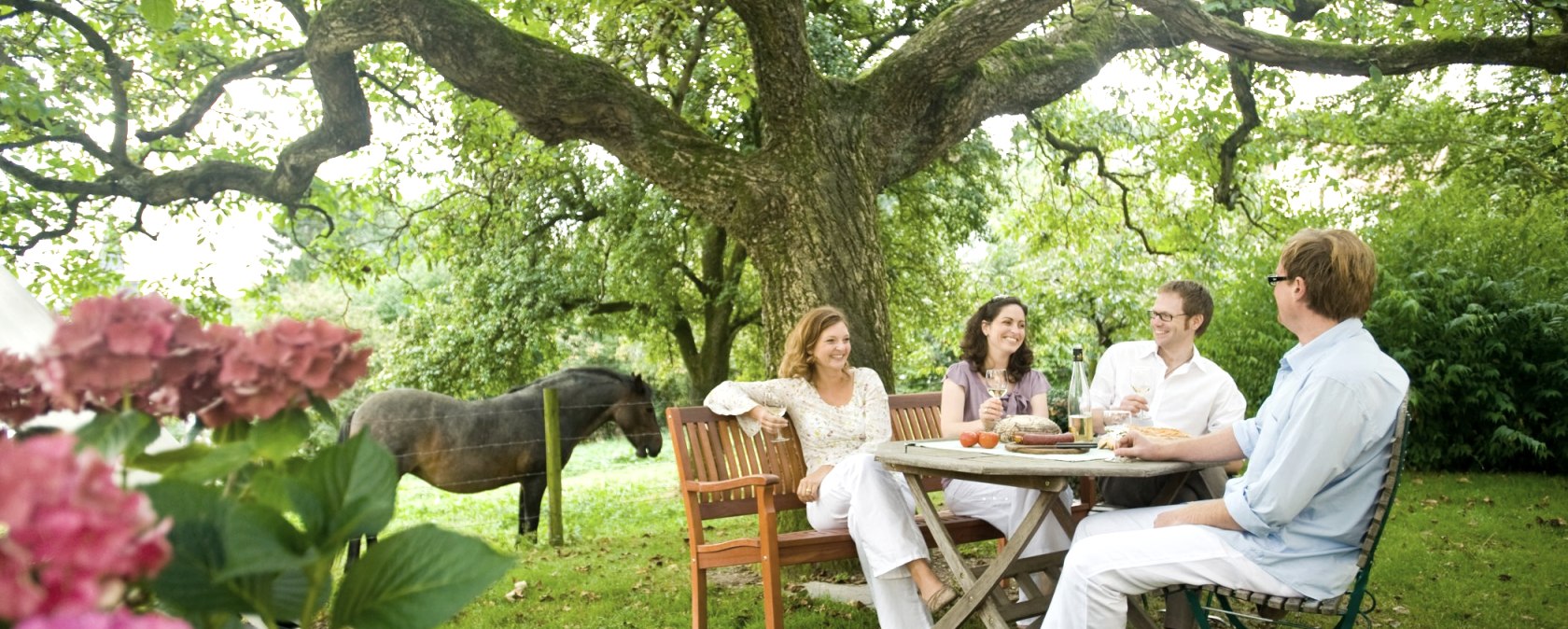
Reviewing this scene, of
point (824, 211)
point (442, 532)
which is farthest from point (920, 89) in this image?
point (442, 532)

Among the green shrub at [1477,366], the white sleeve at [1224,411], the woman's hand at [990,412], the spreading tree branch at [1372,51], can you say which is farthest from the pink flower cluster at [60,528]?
the green shrub at [1477,366]

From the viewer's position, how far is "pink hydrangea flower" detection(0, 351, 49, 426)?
2.61ft

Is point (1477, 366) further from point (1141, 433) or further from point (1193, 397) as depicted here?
point (1141, 433)

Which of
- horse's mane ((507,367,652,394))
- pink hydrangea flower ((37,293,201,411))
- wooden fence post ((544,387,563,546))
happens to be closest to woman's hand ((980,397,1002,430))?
pink hydrangea flower ((37,293,201,411))

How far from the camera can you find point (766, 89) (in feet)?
22.0

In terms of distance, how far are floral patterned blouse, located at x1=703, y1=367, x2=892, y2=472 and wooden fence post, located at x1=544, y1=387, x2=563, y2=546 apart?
379 cm

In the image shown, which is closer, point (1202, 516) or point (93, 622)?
point (93, 622)

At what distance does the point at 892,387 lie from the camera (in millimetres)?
6938

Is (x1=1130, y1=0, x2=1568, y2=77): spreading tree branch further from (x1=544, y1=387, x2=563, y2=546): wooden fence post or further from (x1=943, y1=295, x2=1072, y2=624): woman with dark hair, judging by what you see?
(x1=544, y1=387, x2=563, y2=546): wooden fence post

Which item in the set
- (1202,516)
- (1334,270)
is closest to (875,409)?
(1202,516)

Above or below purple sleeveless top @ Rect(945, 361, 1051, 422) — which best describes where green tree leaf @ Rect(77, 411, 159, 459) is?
above

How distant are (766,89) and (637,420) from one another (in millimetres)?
3591

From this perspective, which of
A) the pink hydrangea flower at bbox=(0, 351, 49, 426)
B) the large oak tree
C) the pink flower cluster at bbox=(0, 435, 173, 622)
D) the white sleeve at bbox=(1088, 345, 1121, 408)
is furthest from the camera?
the large oak tree

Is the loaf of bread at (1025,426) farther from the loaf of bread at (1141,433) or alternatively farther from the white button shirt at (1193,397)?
the white button shirt at (1193,397)
